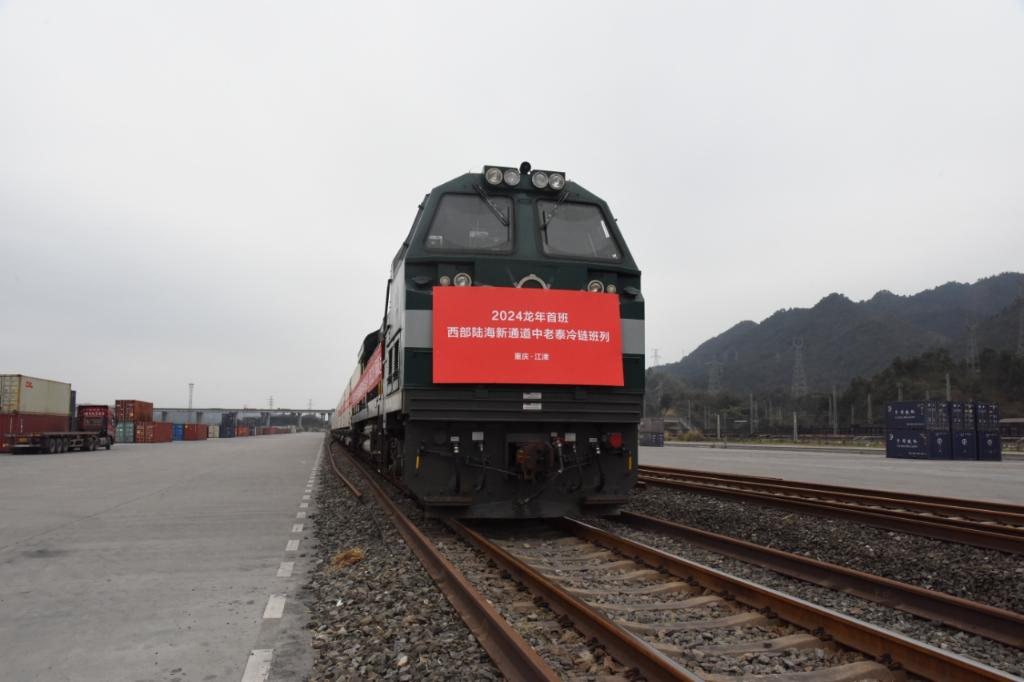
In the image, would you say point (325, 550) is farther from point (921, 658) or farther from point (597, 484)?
point (921, 658)

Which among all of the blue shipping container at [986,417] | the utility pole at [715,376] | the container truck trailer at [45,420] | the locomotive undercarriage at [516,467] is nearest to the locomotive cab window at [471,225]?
the locomotive undercarriage at [516,467]

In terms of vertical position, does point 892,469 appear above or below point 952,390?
below

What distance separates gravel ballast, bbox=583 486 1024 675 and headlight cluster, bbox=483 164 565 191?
3.98 meters

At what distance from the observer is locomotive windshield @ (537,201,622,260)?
7.57 meters

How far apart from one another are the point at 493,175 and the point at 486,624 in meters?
5.02

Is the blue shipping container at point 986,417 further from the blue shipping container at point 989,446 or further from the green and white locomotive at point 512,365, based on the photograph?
A: the green and white locomotive at point 512,365

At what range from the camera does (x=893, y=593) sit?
4.85 meters

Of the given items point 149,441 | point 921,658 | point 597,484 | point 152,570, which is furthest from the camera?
point 149,441

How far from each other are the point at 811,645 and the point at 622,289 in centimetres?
431

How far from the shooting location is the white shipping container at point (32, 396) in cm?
3125

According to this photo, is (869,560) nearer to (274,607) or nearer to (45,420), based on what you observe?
(274,607)

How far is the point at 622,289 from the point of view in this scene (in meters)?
7.53

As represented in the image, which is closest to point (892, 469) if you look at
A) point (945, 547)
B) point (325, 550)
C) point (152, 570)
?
point (945, 547)

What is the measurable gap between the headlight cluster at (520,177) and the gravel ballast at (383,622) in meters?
3.98
